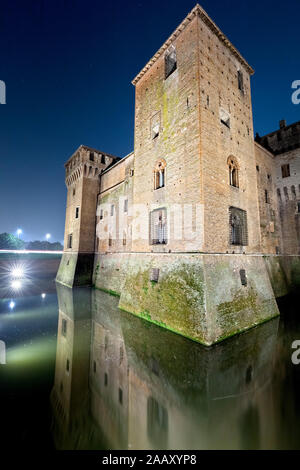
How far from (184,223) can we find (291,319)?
6698mm

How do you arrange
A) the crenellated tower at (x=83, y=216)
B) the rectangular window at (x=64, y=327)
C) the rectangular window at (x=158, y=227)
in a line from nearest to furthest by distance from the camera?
the rectangular window at (x=64, y=327) → the rectangular window at (x=158, y=227) → the crenellated tower at (x=83, y=216)

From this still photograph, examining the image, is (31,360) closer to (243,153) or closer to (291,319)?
(291,319)

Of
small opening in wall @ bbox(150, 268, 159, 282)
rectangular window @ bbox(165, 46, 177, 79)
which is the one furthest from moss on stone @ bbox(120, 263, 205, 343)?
rectangular window @ bbox(165, 46, 177, 79)

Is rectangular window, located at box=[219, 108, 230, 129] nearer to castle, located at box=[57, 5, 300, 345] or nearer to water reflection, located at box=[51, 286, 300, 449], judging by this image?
castle, located at box=[57, 5, 300, 345]

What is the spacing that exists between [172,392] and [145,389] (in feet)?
2.05

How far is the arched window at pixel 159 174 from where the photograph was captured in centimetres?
873

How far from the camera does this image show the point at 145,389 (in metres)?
4.23

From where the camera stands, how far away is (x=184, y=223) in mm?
7258

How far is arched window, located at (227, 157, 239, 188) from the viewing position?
27.3ft

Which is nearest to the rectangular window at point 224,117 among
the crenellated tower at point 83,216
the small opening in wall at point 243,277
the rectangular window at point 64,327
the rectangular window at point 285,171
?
the small opening in wall at point 243,277

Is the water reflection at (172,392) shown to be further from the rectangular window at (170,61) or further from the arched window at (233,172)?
the rectangular window at (170,61)

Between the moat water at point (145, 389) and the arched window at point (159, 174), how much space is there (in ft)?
21.2

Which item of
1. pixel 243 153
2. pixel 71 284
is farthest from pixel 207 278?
pixel 71 284
